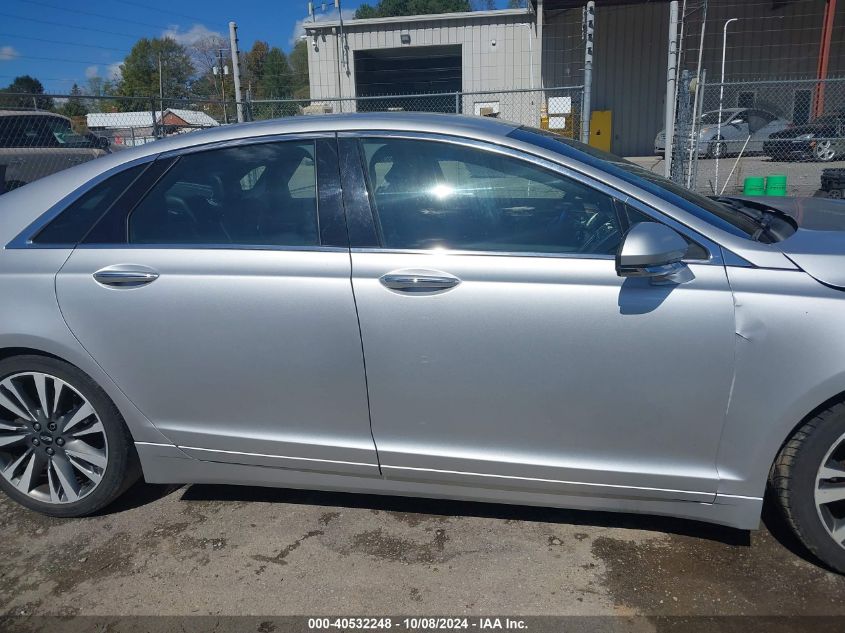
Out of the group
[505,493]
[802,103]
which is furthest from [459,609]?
[802,103]

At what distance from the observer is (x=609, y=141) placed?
26391mm

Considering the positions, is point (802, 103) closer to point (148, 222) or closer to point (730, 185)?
point (730, 185)

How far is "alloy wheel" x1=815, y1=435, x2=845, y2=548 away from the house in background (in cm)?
440

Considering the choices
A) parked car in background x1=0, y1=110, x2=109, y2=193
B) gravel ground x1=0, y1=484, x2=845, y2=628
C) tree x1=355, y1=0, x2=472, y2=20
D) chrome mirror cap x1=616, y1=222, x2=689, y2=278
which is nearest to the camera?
chrome mirror cap x1=616, y1=222, x2=689, y2=278

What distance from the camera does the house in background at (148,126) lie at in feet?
33.6

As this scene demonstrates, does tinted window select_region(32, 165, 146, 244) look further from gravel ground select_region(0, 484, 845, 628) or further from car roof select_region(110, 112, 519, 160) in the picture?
gravel ground select_region(0, 484, 845, 628)

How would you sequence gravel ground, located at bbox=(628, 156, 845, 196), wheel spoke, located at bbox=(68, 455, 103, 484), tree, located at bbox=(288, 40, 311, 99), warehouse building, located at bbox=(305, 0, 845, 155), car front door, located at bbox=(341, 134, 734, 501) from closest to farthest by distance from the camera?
car front door, located at bbox=(341, 134, 734, 501) → wheel spoke, located at bbox=(68, 455, 103, 484) → gravel ground, located at bbox=(628, 156, 845, 196) → warehouse building, located at bbox=(305, 0, 845, 155) → tree, located at bbox=(288, 40, 311, 99)

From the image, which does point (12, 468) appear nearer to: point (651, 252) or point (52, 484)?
point (52, 484)

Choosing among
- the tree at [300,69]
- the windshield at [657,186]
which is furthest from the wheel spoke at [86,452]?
the tree at [300,69]

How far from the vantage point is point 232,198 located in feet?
9.07

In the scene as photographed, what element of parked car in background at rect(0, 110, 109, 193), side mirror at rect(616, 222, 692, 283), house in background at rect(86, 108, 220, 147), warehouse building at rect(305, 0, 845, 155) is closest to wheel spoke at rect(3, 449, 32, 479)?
house in background at rect(86, 108, 220, 147)

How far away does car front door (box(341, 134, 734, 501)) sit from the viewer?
7.48 ft

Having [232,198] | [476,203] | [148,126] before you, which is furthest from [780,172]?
[232,198]

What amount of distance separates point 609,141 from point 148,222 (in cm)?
2606
